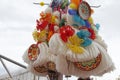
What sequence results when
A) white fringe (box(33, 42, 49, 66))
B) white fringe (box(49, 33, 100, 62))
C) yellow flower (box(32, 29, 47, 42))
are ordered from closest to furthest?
white fringe (box(49, 33, 100, 62)), white fringe (box(33, 42, 49, 66)), yellow flower (box(32, 29, 47, 42))

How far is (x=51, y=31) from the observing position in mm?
2637

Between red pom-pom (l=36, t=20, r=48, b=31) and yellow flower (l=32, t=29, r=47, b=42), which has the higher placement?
red pom-pom (l=36, t=20, r=48, b=31)

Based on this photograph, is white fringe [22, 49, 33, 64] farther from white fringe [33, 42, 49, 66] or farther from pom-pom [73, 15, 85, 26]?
pom-pom [73, 15, 85, 26]

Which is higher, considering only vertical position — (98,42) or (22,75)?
(98,42)

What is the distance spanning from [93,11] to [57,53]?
1.65ft

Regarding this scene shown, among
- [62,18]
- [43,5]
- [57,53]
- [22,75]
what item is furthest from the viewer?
[22,75]

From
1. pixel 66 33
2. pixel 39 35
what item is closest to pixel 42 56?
pixel 39 35

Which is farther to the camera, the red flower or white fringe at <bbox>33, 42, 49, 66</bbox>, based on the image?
white fringe at <bbox>33, 42, 49, 66</bbox>

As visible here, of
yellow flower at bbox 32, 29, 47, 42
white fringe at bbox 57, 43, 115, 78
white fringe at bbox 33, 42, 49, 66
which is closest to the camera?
white fringe at bbox 57, 43, 115, 78

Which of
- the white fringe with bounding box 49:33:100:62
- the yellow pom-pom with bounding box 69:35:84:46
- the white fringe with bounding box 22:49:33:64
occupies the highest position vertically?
the yellow pom-pom with bounding box 69:35:84:46

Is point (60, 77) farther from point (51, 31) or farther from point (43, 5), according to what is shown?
point (43, 5)

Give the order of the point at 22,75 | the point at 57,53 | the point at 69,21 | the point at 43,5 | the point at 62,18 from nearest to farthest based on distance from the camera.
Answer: the point at 57,53
the point at 69,21
the point at 62,18
the point at 43,5
the point at 22,75

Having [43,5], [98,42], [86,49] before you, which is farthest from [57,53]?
[43,5]

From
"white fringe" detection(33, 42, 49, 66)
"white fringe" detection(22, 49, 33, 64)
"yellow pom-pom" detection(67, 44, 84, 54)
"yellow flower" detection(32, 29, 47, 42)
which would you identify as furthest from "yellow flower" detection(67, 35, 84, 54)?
"white fringe" detection(22, 49, 33, 64)
